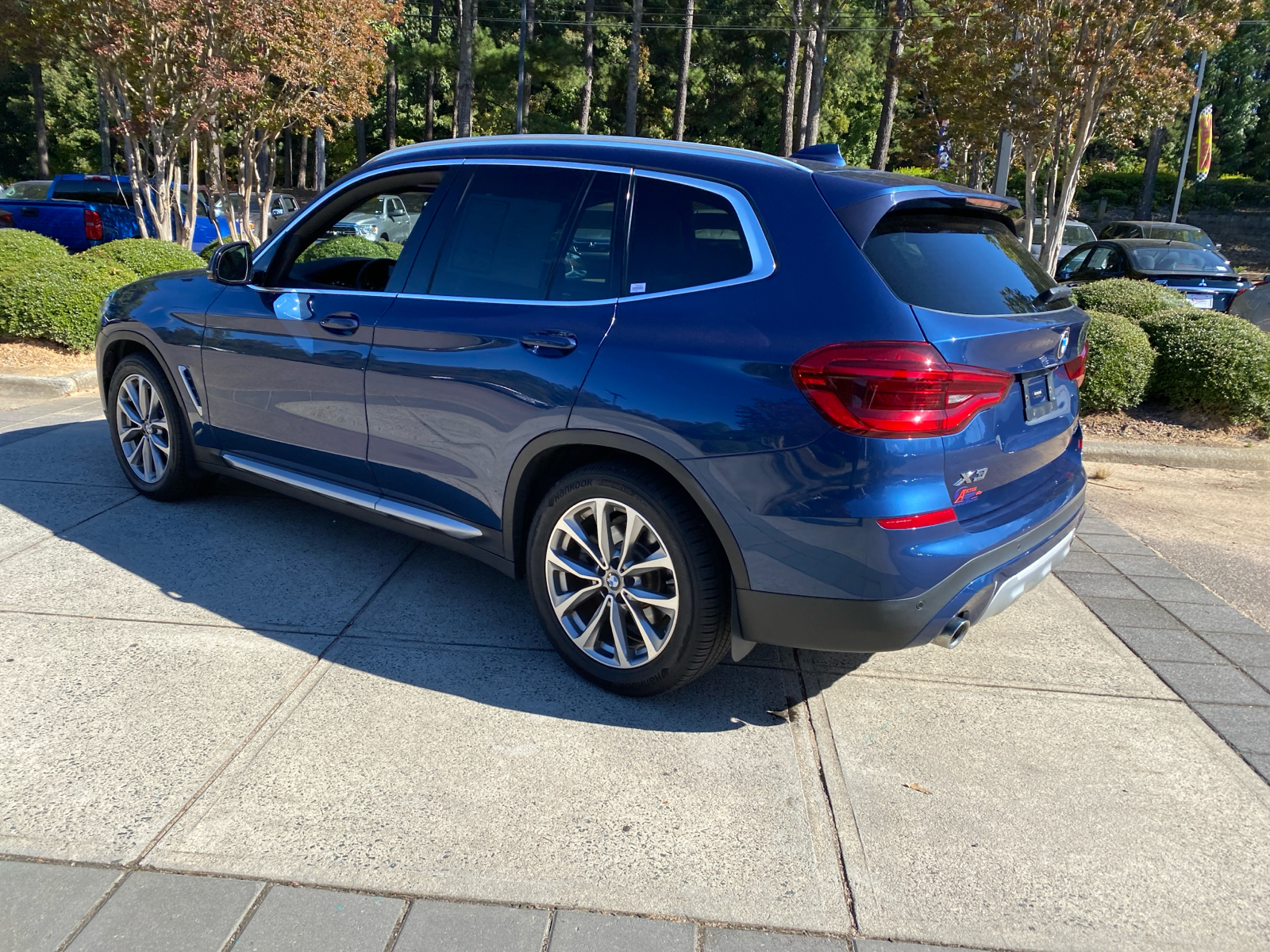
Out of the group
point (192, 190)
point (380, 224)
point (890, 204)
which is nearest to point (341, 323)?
point (890, 204)

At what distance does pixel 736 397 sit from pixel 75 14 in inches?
465

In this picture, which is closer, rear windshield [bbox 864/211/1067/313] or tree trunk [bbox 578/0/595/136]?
rear windshield [bbox 864/211/1067/313]

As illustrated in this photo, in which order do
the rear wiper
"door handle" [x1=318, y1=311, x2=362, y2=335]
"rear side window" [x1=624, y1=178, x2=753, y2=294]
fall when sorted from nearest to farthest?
"rear side window" [x1=624, y1=178, x2=753, y2=294] < the rear wiper < "door handle" [x1=318, y1=311, x2=362, y2=335]

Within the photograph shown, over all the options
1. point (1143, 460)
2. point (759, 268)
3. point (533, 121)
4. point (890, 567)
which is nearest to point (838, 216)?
point (759, 268)

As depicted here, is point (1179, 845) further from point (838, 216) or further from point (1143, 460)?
point (1143, 460)

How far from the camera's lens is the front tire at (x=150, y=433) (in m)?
5.02

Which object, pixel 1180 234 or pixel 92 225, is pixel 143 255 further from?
pixel 1180 234

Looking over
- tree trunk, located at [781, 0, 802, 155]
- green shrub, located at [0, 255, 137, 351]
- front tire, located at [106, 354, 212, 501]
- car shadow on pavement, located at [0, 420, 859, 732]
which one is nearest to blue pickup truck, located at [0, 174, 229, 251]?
green shrub, located at [0, 255, 137, 351]

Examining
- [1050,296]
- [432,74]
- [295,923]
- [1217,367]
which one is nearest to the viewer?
[295,923]

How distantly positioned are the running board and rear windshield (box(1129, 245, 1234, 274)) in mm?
12461

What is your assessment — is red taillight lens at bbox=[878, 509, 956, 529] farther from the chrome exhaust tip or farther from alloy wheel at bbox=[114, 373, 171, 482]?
alloy wheel at bbox=[114, 373, 171, 482]

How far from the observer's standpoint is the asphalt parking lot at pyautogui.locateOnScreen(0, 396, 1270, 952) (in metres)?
2.45

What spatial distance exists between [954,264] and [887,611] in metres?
1.18

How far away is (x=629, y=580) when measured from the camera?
11.0 ft
